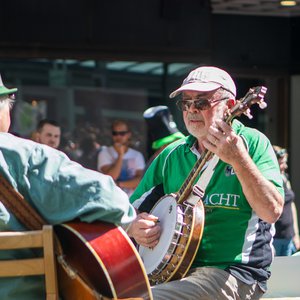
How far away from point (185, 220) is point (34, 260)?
1.13 meters

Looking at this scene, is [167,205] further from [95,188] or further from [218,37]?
[218,37]

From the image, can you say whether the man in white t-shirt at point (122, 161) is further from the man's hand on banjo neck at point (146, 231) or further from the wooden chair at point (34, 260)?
the wooden chair at point (34, 260)

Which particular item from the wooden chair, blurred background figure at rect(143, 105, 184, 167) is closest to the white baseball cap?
the wooden chair

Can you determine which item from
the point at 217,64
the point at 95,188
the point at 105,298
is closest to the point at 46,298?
the point at 105,298

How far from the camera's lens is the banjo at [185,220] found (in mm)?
3750

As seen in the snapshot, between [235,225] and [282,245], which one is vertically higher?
[235,225]

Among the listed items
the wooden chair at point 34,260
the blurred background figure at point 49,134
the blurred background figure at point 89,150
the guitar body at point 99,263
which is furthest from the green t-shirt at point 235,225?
the blurred background figure at point 89,150

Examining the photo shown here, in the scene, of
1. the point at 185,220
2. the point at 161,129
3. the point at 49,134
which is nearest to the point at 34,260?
the point at 185,220

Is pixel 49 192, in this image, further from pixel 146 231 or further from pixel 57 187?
pixel 146 231

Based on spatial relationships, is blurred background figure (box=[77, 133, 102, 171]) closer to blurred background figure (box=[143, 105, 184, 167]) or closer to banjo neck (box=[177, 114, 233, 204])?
blurred background figure (box=[143, 105, 184, 167])

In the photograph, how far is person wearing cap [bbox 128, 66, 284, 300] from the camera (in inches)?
144

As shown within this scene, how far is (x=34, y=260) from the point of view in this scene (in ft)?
9.30

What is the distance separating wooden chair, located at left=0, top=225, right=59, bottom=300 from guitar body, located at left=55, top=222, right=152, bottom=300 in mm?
71

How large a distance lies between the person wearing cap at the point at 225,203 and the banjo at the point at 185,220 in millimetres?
61
